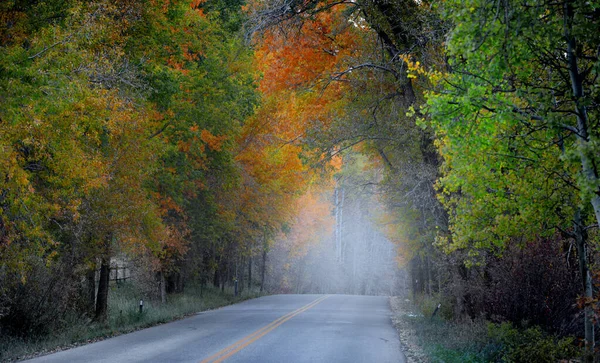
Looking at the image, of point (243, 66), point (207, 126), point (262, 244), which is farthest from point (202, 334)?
→ point (262, 244)

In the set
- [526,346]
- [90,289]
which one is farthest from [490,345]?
[90,289]

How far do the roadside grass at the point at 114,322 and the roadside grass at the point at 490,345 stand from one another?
25.3 ft

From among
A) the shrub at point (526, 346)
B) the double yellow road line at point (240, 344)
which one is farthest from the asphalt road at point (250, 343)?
the shrub at point (526, 346)

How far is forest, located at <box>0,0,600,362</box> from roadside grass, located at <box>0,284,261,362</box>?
14.5 inches

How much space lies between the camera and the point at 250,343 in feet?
41.5

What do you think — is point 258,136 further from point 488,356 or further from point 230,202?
point 488,356

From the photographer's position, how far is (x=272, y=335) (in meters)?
14.3

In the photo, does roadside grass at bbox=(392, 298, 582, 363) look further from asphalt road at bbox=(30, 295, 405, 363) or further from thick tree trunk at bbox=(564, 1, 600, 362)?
thick tree trunk at bbox=(564, 1, 600, 362)

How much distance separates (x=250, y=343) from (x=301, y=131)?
938 cm

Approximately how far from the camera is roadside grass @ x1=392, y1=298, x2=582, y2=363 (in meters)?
9.50

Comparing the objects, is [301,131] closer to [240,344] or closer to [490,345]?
[240,344]

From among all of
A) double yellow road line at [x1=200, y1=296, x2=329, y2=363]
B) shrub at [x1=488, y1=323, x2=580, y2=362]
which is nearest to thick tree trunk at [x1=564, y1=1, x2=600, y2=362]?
shrub at [x1=488, y1=323, x2=580, y2=362]

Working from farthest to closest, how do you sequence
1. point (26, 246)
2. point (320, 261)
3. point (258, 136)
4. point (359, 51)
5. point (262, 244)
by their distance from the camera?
1. point (320, 261)
2. point (262, 244)
3. point (258, 136)
4. point (359, 51)
5. point (26, 246)

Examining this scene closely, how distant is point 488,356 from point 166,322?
10.8 meters
